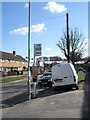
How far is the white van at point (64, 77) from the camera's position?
15430mm

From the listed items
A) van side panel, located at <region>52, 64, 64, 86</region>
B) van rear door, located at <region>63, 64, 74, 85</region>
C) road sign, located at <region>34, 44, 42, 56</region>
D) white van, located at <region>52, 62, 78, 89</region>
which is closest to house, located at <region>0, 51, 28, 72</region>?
van side panel, located at <region>52, 64, 64, 86</region>

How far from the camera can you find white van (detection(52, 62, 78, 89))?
15430 millimetres

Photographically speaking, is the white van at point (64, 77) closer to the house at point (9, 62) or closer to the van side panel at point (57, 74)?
the van side panel at point (57, 74)

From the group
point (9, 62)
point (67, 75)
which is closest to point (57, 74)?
point (67, 75)

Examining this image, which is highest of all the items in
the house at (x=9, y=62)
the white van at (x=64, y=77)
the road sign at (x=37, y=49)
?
the house at (x=9, y=62)

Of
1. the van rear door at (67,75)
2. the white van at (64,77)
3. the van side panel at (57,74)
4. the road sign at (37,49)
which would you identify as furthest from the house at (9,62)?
the road sign at (37,49)

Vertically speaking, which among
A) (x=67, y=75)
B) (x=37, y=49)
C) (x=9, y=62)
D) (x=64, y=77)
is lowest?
(x=64, y=77)

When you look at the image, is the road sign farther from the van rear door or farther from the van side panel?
the van rear door

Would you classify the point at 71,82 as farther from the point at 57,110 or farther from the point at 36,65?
the point at 57,110

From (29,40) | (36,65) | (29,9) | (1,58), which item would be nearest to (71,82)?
(36,65)

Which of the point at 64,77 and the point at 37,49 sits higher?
the point at 37,49

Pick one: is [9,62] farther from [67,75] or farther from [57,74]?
[67,75]

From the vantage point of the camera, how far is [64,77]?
15.6 m

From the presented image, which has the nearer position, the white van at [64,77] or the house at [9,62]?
the white van at [64,77]
